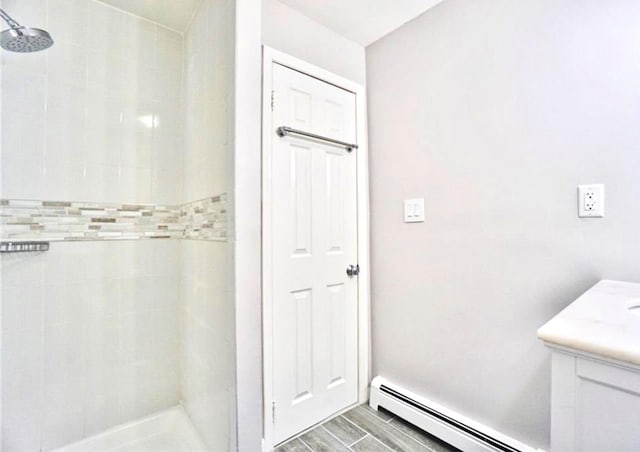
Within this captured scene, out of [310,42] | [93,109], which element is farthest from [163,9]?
[310,42]

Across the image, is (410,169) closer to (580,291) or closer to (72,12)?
(580,291)

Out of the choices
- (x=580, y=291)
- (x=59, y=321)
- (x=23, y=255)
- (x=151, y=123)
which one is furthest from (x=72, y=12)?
Answer: (x=580, y=291)

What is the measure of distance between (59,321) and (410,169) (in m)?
2.03

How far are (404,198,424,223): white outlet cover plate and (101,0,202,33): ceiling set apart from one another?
1612mm

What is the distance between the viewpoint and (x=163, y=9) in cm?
168

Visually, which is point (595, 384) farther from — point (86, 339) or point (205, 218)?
point (86, 339)

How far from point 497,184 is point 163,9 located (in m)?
2.01

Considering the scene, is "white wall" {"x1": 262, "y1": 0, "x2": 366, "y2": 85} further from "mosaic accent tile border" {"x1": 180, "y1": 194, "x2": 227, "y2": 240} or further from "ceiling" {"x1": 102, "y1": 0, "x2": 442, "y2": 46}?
"mosaic accent tile border" {"x1": 180, "y1": 194, "x2": 227, "y2": 240}

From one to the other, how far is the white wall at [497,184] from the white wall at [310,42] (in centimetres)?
16

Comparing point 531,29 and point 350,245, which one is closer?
point 531,29

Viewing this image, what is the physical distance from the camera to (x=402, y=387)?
1.81m

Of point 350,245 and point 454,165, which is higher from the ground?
point 454,165

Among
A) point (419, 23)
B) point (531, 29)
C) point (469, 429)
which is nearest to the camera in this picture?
point (531, 29)

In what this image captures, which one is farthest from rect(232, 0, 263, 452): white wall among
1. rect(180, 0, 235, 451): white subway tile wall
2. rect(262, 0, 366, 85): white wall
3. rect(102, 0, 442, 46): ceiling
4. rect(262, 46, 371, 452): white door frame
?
rect(102, 0, 442, 46): ceiling
